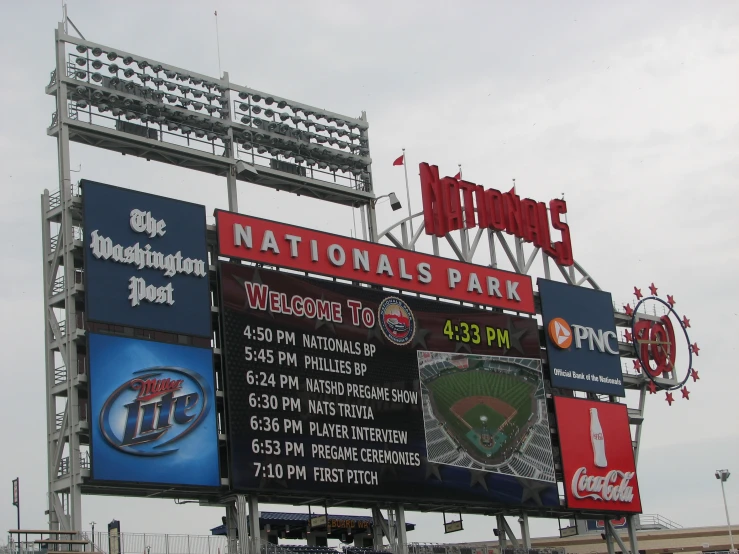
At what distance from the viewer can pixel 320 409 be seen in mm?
33531

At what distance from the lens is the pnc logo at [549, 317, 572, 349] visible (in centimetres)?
4088

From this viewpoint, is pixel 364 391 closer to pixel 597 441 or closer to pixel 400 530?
pixel 400 530

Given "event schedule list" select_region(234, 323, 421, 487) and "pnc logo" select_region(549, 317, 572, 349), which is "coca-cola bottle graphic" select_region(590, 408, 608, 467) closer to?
"pnc logo" select_region(549, 317, 572, 349)

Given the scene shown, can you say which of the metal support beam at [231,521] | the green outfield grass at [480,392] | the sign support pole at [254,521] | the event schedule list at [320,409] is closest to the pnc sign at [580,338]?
the green outfield grass at [480,392]

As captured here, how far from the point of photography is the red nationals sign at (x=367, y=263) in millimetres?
34188

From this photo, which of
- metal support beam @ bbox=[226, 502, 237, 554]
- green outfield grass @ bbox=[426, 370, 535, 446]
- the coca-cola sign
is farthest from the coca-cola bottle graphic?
metal support beam @ bbox=[226, 502, 237, 554]

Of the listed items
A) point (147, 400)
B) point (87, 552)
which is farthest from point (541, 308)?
point (87, 552)

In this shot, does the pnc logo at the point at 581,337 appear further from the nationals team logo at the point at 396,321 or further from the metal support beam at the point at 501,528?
the nationals team logo at the point at 396,321

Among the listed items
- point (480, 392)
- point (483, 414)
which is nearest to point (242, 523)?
point (483, 414)

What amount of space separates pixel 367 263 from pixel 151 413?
8.79 m

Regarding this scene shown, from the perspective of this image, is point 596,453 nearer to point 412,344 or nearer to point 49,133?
point 412,344

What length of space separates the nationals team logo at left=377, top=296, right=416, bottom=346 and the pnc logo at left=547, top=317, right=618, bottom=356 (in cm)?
613

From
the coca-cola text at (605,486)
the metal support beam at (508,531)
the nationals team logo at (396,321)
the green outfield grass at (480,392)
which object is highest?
the nationals team logo at (396,321)

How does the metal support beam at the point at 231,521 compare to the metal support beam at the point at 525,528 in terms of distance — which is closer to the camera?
the metal support beam at the point at 231,521
